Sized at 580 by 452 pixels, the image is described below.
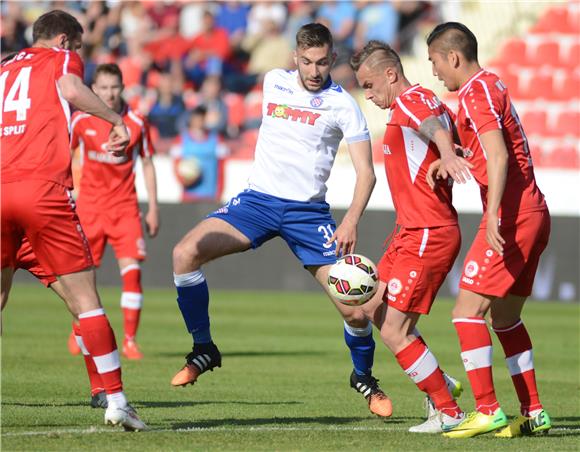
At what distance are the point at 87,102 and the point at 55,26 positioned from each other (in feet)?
2.16

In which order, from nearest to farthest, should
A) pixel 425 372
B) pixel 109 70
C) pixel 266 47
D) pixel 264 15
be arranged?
1. pixel 425 372
2. pixel 109 70
3. pixel 266 47
4. pixel 264 15

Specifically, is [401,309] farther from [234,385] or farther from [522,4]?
[522,4]

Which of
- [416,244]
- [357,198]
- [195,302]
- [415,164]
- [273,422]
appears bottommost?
[273,422]

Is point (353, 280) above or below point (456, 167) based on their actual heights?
below

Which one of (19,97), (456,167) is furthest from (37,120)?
(456,167)

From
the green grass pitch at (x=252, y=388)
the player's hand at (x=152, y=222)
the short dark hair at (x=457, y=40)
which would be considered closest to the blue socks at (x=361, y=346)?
the green grass pitch at (x=252, y=388)

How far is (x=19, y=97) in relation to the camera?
687 centimetres

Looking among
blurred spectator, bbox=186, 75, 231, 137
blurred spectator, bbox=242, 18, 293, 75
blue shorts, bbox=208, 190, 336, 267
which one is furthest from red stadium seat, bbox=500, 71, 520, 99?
blue shorts, bbox=208, 190, 336, 267

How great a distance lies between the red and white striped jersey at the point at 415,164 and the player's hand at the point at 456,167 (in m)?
0.47

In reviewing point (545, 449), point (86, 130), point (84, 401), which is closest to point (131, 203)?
point (86, 130)

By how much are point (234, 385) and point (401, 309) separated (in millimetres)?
3146

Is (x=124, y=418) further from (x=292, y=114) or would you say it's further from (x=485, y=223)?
(x=292, y=114)

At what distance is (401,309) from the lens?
7.26 m

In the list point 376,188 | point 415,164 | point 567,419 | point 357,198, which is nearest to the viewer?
point 415,164
